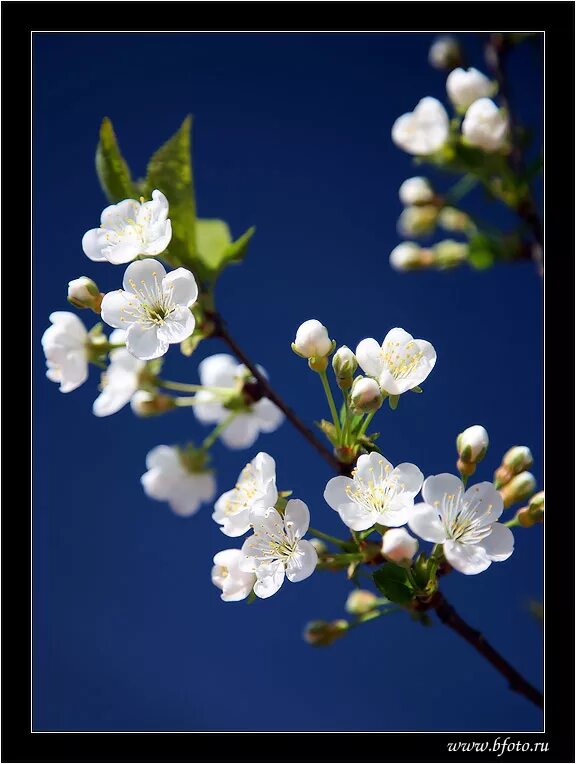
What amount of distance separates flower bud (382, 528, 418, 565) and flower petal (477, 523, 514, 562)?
0.43 feet

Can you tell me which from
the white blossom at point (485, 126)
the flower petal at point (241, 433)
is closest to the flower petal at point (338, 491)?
the flower petal at point (241, 433)

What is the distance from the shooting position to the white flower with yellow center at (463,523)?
0.89m

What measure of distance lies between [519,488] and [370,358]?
34 centimetres

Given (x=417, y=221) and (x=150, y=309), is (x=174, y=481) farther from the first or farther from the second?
(x=417, y=221)

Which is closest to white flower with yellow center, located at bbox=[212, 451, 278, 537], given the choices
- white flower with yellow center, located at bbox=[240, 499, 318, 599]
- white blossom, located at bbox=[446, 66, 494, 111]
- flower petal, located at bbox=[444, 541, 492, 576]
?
white flower with yellow center, located at bbox=[240, 499, 318, 599]

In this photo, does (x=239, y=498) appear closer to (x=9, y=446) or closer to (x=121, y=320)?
(x=121, y=320)

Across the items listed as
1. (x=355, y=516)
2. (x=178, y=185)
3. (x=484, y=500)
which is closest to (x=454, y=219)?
(x=178, y=185)

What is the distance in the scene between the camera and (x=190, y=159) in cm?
113

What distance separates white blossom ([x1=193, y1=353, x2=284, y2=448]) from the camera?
1454mm

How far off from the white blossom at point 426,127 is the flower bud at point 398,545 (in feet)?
3.41

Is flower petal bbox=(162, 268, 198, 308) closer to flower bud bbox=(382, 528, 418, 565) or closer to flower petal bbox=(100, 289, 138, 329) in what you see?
flower petal bbox=(100, 289, 138, 329)

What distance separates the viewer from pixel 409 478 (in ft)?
3.09

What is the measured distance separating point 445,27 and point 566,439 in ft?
2.59

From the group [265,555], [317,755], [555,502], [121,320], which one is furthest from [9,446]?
[555,502]
